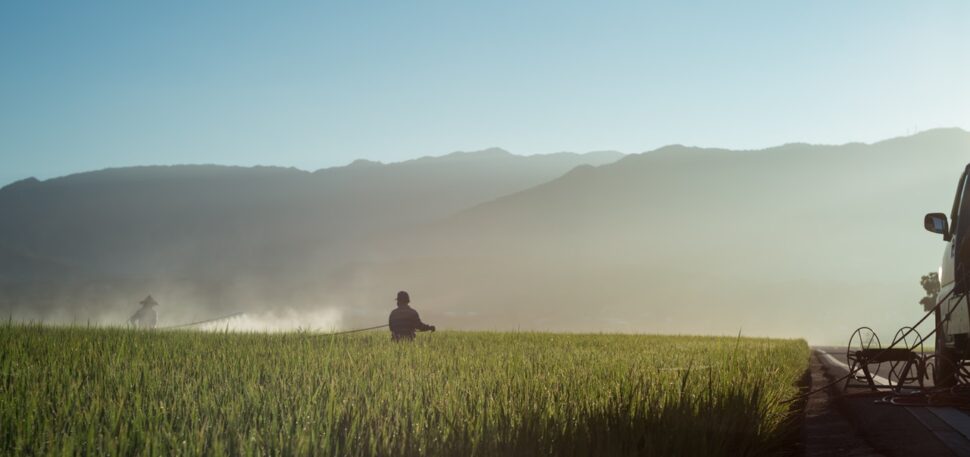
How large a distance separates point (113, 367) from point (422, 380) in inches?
115

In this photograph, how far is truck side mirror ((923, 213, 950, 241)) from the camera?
1088 centimetres

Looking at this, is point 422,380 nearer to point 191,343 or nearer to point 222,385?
point 222,385

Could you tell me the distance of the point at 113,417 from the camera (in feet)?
14.9

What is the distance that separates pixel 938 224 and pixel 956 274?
122 cm

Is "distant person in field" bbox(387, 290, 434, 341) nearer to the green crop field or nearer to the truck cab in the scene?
the green crop field

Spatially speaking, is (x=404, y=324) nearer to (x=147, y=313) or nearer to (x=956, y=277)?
(x=956, y=277)

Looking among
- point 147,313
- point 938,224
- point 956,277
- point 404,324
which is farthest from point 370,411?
point 147,313

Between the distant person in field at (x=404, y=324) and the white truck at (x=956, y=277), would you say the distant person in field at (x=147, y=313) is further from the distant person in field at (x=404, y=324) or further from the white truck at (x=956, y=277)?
the white truck at (x=956, y=277)

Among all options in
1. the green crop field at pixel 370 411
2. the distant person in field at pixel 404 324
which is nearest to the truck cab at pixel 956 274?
the green crop field at pixel 370 411

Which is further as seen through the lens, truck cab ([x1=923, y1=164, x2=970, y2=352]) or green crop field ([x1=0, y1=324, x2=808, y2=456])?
truck cab ([x1=923, y1=164, x2=970, y2=352])

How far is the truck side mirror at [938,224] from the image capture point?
10.9 m

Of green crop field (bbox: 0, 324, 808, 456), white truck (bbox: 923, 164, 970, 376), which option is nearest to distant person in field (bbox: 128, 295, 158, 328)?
green crop field (bbox: 0, 324, 808, 456)

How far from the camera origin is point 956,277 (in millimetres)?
9828

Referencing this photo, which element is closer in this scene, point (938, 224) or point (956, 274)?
point (956, 274)
